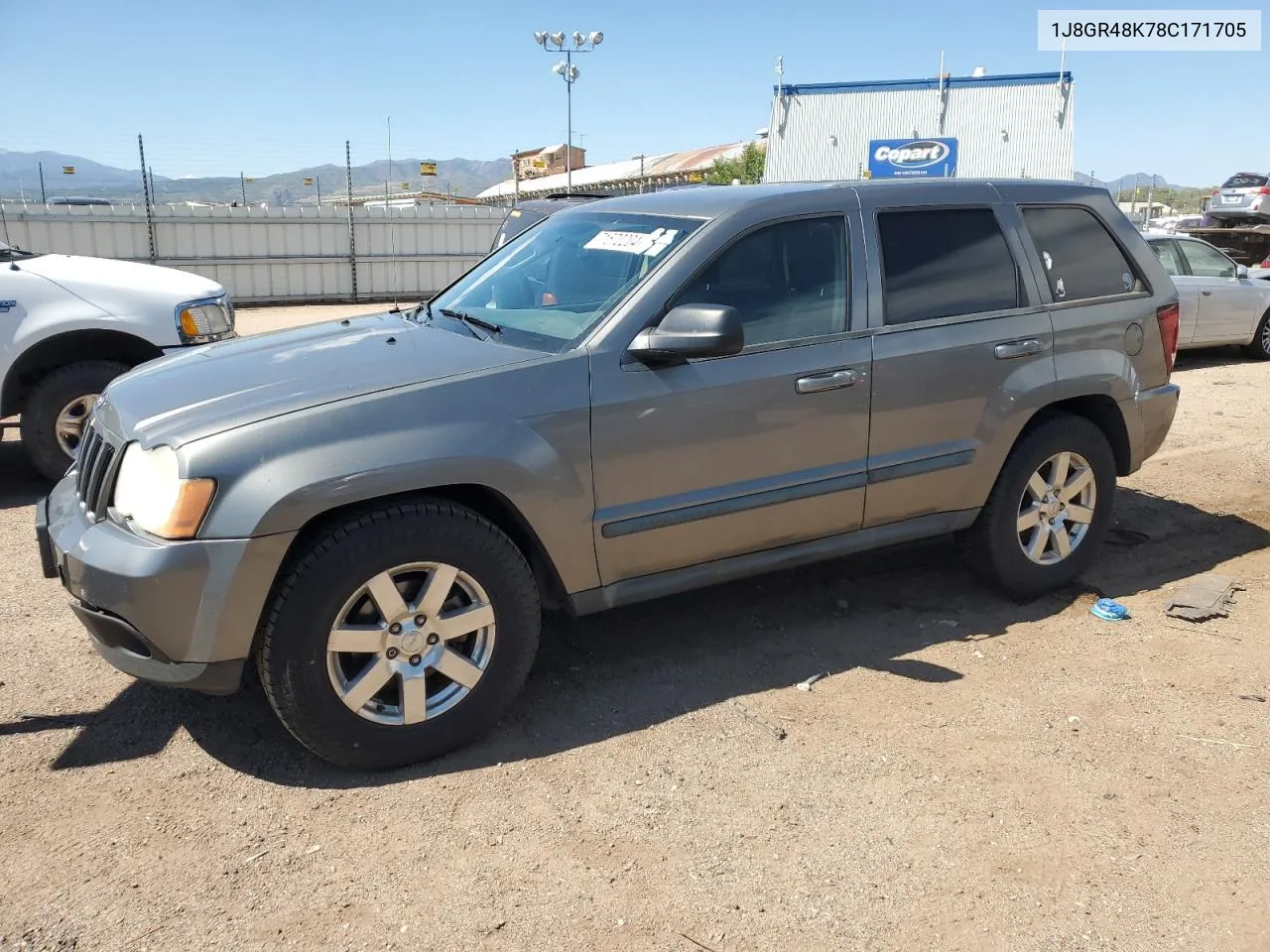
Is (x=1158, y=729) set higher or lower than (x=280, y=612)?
lower

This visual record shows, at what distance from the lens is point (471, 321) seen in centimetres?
399

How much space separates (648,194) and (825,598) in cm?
197

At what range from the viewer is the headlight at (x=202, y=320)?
21.3ft

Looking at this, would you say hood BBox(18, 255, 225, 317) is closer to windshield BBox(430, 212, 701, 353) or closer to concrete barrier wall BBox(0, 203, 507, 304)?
windshield BBox(430, 212, 701, 353)

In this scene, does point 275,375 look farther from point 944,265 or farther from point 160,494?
point 944,265

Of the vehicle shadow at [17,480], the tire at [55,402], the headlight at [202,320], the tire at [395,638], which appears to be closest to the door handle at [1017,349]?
the tire at [395,638]

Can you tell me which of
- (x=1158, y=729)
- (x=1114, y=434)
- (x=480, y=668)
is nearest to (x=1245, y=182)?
(x=1114, y=434)

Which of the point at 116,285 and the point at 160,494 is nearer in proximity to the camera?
the point at 160,494

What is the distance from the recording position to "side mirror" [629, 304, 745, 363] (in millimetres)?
3396

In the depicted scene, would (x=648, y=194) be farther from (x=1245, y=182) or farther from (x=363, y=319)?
(x=1245, y=182)

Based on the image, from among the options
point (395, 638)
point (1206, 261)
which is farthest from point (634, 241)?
point (1206, 261)

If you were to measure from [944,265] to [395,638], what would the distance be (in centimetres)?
267

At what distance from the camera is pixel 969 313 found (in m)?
4.29

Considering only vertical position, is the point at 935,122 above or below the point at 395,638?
above
